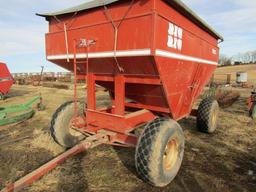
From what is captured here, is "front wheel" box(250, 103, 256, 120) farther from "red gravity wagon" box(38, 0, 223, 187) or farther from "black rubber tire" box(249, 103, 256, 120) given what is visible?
"red gravity wagon" box(38, 0, 223, 187)

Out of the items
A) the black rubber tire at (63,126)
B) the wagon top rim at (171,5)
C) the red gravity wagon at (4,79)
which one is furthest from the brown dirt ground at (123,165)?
the red gravity wagon at (4,79)

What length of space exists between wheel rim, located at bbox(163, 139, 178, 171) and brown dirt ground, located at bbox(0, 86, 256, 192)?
297mm

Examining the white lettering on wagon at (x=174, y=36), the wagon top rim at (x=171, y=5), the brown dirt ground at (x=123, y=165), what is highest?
the wagon top rim at (x=171, y=5)

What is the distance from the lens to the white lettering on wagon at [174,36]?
153 inches

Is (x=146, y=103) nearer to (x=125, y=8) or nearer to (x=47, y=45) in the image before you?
(x=125, y=8)

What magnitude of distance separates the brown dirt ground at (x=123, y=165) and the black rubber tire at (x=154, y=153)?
256 mm

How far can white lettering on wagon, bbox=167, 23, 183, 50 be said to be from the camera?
3.88 metres

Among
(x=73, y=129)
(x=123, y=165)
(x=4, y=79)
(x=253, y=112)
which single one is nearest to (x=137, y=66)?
(x=123, y=165)

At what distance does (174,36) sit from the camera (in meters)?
4.05

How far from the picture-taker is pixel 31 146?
5.57 metres

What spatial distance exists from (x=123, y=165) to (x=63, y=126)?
56.8 inches

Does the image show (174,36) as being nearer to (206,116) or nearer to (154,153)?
(154,153)

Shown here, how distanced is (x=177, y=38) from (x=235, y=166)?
2.58 meters

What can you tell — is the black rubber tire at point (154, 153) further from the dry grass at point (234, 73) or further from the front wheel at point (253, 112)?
the dry grass at point (234, 73)
